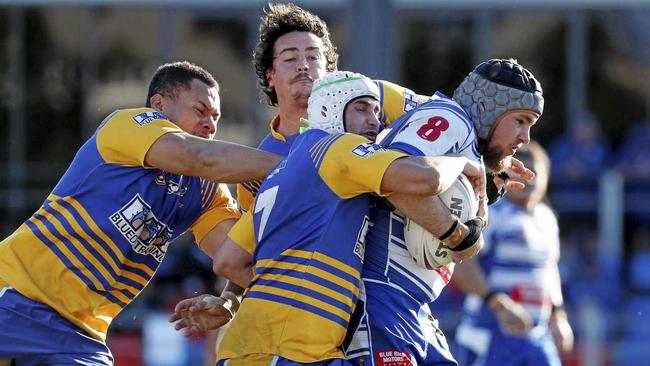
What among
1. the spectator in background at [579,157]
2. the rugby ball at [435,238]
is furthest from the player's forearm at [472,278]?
the spectator in background at [579,157]

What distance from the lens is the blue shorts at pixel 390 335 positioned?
4848mm

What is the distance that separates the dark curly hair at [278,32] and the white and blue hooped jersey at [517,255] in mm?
2821

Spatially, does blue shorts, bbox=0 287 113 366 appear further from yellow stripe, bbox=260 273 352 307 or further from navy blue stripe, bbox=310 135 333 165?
navy blue stripe, bbox=310 135 333 165

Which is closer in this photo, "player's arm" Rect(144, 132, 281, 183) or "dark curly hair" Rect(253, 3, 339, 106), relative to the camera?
"player's arm" Rect(144, 132, 281, 183)

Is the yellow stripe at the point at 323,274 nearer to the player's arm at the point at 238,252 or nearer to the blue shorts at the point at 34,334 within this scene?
the player's arm at the point at 238,252

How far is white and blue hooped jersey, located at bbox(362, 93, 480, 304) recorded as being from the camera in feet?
15.8

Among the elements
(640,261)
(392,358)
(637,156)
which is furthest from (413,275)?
(637,156)

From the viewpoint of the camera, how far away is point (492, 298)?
27.4 ft

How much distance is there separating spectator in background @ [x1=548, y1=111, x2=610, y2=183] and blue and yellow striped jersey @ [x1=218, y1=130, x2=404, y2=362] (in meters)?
9.47

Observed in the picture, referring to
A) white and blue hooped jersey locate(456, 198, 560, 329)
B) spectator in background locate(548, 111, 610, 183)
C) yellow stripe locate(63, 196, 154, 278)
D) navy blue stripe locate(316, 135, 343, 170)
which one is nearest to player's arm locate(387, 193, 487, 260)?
navy blue stripe locate(316, 135, 343, 170)

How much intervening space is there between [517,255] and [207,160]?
399cm

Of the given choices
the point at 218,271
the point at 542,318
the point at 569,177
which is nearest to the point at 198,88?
the point at 218,271

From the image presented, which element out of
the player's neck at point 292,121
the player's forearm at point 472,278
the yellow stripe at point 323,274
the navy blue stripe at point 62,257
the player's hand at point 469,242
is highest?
the player's neck at point 292,121

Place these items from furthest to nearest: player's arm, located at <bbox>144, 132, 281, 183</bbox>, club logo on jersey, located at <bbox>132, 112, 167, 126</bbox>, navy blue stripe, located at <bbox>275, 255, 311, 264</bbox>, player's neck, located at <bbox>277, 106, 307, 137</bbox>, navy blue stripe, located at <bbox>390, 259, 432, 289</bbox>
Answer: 1. player's neck, located at <bbox>277, 106, 307, 137</bbox>
2. club logo on jersey, located at <bbox>132, 112, 167, 126</bbox>
3. player's arm, located at <bbox>144, 132, 281, 183</bbox>
4. navy blue stripe, located at <bbox>390, 259, 432, 289</bbox>
5. navy blue stripe, located at <bbox>275, 255, 311, 264</bbox>
